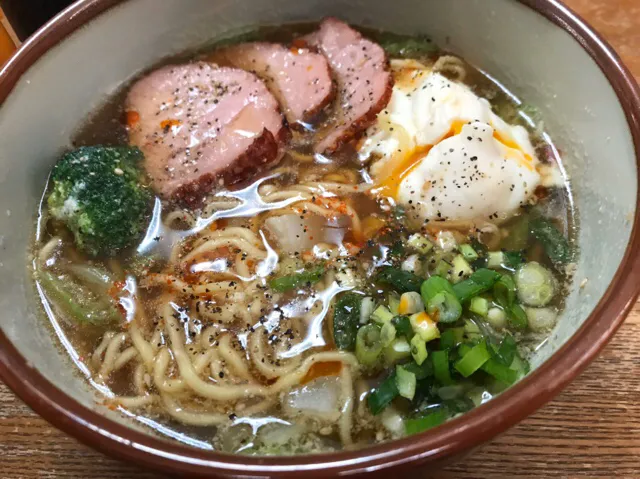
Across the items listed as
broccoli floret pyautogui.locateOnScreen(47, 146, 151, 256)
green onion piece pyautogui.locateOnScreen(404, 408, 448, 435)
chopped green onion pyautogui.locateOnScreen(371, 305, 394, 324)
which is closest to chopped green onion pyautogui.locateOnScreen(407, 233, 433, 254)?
chopped green onion pyautogui.locateOnScreen(371, 305, 394, 324)

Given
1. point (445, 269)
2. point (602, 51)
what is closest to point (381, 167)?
point (445, 269)

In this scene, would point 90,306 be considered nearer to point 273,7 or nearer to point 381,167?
point 381,167

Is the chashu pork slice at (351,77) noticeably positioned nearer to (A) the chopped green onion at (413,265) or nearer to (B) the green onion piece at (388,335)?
(A) the chopped green onion at (413,265)

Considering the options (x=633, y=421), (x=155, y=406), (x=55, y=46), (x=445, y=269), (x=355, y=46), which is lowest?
(x=633, y=421)

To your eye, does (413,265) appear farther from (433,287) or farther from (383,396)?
(383,396)

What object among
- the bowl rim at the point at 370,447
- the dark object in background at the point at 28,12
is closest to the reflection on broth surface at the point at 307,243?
the bowl rim at the point at 370,447

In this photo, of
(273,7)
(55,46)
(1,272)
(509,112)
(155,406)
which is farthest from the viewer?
(273,7)

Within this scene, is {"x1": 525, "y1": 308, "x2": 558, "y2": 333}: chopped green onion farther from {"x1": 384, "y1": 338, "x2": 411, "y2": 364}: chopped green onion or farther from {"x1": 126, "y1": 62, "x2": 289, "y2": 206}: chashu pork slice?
{"x1": 126, "y1": 62, "x2": 289, "y2": 206}: chashu pork slice
